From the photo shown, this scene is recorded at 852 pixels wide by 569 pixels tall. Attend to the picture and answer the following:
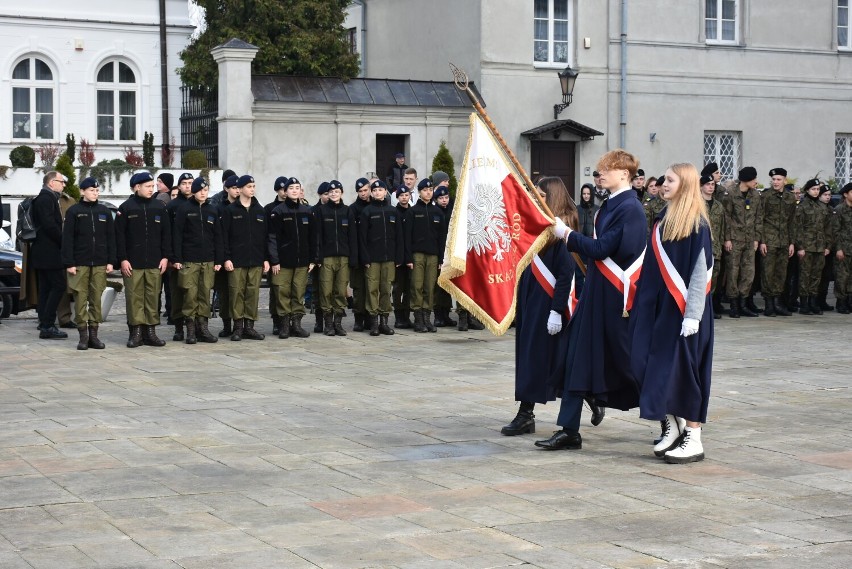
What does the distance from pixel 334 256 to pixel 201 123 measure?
13232 millimetres

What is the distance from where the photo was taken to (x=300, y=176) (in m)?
27.4

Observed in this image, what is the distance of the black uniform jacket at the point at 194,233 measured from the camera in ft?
52.6

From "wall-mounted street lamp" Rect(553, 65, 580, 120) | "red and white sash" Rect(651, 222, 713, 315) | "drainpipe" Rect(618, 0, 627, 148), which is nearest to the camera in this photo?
"red and white sash" Rect(651, 222, 713, 315)

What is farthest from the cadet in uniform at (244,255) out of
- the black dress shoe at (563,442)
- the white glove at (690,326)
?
the white glove at (690,326)

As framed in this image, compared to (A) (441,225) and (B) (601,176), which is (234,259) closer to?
(A) (441,225)

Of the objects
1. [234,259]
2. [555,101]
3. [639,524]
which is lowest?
[639,524]

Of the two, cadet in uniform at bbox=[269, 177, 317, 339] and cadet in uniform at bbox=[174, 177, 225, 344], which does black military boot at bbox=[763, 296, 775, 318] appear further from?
cadet in uniform at bbox=[174, 177, 225, 344]

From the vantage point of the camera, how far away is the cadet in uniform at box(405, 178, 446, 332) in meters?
17.5

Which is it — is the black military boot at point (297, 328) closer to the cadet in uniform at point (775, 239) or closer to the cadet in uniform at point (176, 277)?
the cadet in uniform at point (176, 277)

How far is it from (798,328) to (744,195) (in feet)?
8.12

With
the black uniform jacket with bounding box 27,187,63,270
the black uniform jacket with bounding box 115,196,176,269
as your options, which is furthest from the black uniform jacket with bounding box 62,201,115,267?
the black uniform jacket with bounding box 27,187,63,270

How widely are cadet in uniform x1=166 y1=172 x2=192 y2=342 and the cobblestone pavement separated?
2357mm

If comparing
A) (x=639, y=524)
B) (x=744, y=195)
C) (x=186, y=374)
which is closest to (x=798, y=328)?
(x=744, y=195)

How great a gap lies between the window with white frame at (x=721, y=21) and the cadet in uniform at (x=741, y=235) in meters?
14.5
